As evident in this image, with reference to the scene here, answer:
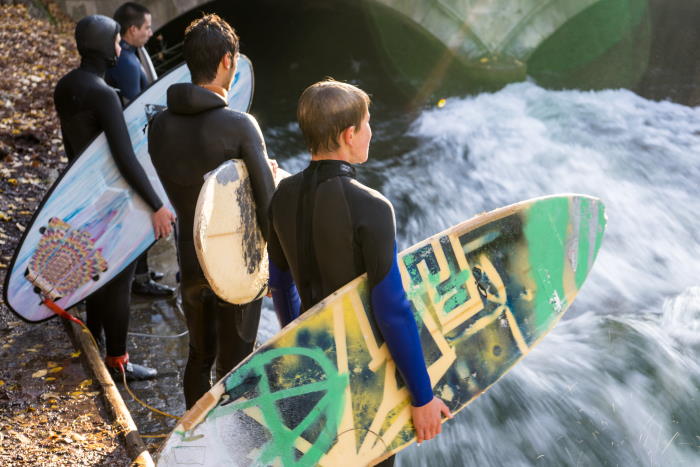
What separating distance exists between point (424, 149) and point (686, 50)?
4.96 metres

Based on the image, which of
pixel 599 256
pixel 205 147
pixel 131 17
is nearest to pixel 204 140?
pixel 205 147

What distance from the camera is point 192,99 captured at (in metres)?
2.52

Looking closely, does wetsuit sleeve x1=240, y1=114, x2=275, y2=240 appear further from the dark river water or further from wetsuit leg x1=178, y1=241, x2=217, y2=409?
the dark river water

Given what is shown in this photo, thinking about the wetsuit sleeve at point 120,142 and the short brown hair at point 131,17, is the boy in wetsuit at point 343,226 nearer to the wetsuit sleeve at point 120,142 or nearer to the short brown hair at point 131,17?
the wetsuit sleeve at point 120,142

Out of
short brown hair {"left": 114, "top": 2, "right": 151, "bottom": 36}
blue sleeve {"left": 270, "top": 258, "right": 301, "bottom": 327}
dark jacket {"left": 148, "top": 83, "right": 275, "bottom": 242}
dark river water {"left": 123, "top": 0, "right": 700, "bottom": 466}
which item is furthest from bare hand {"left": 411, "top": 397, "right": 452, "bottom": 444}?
short brown hair {"left": 114, "top": 2, "right": 151, "bottom": 36}

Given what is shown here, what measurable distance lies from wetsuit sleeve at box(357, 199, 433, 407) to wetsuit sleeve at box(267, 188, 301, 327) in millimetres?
385

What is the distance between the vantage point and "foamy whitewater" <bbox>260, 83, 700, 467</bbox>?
14.9ft

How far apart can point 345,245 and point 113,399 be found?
187cm

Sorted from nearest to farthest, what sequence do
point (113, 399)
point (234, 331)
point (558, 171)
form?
point (234, 331), point (113, 399), point (558, 171)

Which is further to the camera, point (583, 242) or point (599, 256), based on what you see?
point (599, 256)

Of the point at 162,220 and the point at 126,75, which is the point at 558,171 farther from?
the point at 162,220

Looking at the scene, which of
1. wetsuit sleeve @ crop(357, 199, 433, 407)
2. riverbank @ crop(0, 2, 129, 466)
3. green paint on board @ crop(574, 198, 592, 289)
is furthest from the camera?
riverbank @ crop(0, 2, 129, 466)

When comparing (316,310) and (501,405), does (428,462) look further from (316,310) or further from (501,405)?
(316,310)

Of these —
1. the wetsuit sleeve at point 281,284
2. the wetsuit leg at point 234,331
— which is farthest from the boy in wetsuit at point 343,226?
the wetsuit leg at point 234,331
